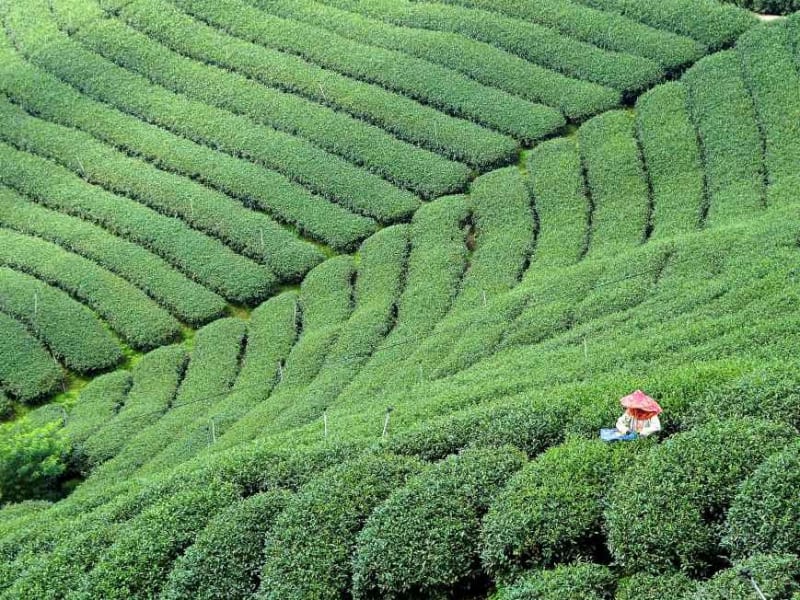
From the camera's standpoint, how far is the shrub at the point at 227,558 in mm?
22406

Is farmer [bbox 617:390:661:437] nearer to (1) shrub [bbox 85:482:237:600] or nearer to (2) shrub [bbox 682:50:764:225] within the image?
(1) shrub [bbox 85:482:237:600]

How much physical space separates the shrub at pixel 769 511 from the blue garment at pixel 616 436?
8.97 feet

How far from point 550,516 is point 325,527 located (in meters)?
4.65

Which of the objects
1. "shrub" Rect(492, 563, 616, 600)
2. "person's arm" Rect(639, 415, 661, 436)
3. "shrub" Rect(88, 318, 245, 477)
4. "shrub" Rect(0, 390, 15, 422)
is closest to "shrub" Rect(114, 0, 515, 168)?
"shrub" Rect(88, 318, 245, 477)

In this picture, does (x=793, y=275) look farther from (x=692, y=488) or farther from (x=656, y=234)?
(x=692, y=488)

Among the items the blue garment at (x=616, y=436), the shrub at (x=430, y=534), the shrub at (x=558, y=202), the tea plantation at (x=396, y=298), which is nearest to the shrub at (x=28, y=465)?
the tea plantation at (x=396, y=298)

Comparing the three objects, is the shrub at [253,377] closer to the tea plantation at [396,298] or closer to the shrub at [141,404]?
the tea plantation at [396,298]

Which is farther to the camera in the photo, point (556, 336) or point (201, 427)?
point (201, 427)

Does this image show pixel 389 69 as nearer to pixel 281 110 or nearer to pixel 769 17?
pixel 281 110

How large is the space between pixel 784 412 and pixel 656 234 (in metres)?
26.0

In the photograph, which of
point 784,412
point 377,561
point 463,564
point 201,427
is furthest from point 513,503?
point 201,427

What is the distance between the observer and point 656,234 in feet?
153

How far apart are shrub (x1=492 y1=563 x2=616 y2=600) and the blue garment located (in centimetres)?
314

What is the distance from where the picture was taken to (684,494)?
1989cm
